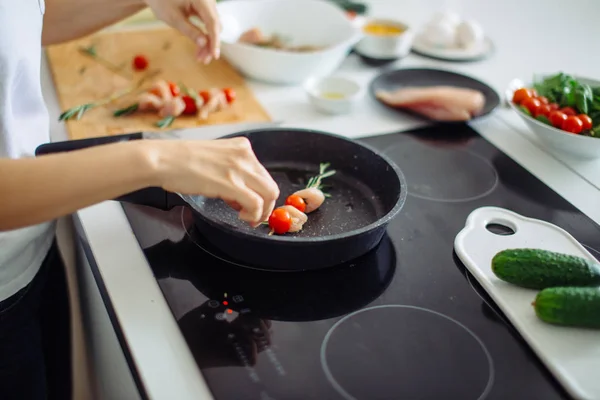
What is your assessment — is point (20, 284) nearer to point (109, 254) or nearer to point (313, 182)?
point (109, 254)

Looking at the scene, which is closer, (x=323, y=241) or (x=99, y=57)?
(x=323, y=241)

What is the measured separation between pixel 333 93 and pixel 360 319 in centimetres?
61

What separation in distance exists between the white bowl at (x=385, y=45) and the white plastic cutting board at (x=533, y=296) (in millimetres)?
566

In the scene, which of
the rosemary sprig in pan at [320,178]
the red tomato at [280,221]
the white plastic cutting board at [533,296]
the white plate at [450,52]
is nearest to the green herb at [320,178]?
the rosemary sprig in pan at [320,178]

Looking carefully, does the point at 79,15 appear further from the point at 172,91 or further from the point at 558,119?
the point at 558,119

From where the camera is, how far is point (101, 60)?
4.25 feet

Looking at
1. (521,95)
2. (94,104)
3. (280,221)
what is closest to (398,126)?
(521,95)

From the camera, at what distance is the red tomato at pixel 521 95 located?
112 cm

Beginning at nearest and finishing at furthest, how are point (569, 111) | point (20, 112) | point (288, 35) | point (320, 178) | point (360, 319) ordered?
point (360, 319) < point (20, 112) < point (320, 178) < point (569, 111) < point (288, 35)

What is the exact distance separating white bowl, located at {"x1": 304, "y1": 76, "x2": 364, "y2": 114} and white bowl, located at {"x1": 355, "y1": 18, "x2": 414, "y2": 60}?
0.17 m

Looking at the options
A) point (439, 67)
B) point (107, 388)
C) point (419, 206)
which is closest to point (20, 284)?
point (107, 388)

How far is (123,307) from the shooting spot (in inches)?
28.4

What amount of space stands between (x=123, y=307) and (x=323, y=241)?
244 mm

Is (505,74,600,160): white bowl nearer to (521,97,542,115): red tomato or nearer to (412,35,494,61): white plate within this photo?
(521,97,542,115): red tomato
